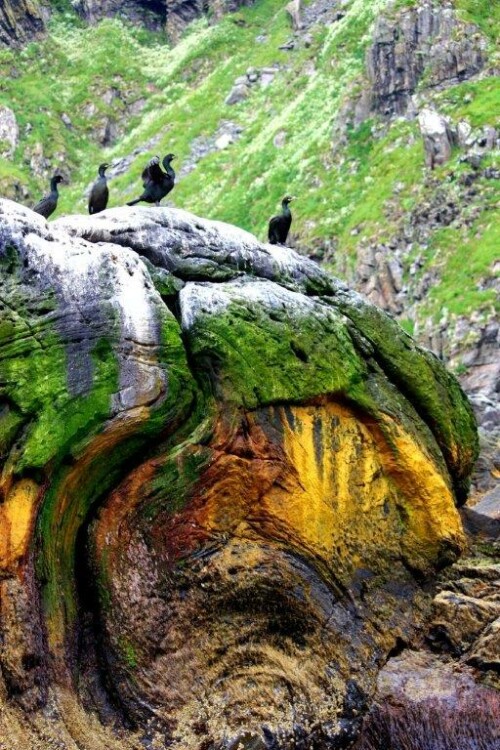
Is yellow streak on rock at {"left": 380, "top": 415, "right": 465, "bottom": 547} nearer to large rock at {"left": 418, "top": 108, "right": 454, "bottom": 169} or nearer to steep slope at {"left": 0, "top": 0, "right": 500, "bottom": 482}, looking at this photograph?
steep slope at {"left": 0, "top": 0, "right": 500, "bottom": 482}

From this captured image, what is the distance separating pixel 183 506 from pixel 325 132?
6354cm

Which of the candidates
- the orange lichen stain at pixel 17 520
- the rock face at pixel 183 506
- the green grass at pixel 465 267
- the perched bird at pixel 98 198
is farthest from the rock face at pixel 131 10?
the orange lichen stain at pixel 17 520

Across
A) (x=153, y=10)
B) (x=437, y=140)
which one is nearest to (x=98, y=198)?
(x=437, y=140)

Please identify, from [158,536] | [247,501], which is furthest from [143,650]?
[247,501]

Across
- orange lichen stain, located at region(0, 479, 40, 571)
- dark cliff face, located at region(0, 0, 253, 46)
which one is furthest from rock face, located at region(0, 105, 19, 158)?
orange lichen stain, located at region(0, 479, 40, 571)

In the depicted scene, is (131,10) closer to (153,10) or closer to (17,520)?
(153,10)

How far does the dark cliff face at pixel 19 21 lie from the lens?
111 metres

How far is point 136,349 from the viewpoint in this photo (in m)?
12.4

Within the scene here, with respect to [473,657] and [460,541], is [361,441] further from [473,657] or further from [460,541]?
[473,657]

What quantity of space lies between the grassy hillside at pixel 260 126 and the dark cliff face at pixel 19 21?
2530 mm

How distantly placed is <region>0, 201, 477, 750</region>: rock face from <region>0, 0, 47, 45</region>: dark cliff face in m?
110

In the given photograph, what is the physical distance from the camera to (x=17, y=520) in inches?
440

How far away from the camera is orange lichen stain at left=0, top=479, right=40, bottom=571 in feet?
36.1

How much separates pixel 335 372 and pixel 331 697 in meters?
5.16
